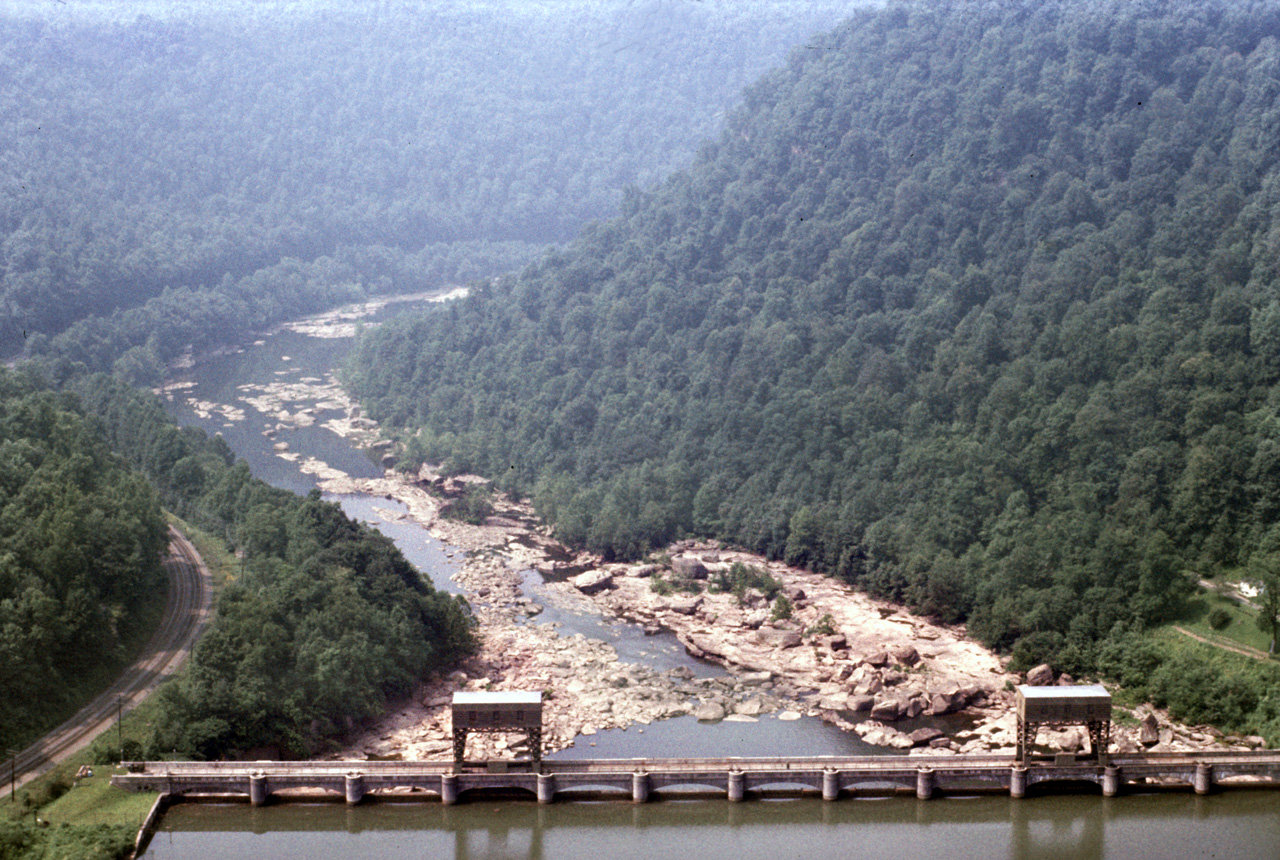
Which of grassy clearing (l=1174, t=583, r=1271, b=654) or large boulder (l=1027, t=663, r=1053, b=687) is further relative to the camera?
large boulder (l=1027, t=663, r=1053, b=687)

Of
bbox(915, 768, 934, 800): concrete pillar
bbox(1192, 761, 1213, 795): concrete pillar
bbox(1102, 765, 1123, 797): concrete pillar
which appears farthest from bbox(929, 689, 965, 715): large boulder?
bbox(1192, 761, 1213, 795): concrete pillar

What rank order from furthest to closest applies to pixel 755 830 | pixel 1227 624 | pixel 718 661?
pixel 718 661, pixel 1227 624, pixel 755 830

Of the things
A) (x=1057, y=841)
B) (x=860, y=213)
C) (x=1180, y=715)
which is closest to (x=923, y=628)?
(x=1180, y=715)

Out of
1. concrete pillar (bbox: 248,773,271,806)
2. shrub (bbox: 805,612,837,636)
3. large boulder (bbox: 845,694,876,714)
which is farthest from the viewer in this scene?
shrub (bbox: 805,612,837,636)

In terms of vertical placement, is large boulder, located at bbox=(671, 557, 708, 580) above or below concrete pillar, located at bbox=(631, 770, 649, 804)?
above

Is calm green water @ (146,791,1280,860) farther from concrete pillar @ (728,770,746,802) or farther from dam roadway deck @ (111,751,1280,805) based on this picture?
dam roadway deck @ (111,751,1280,805)

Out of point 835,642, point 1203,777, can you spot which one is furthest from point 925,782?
point 835,642

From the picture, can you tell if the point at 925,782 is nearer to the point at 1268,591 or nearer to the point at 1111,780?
the point at 1111,780
